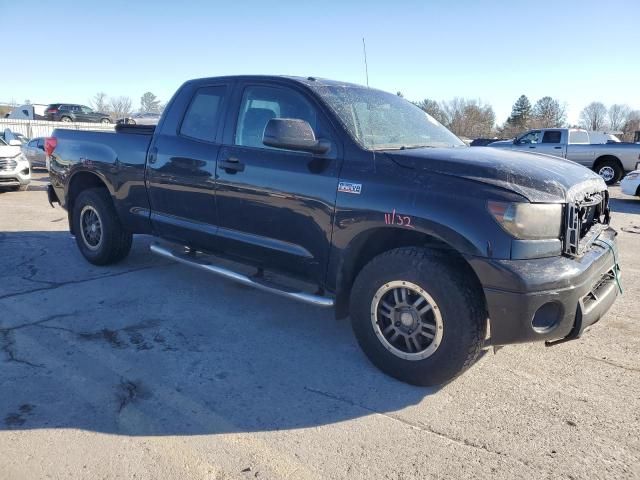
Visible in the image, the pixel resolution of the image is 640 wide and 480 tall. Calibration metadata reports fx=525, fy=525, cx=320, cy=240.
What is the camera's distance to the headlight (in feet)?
9.45

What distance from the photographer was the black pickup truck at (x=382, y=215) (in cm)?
295

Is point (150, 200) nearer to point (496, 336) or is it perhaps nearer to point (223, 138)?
point (223, 138)

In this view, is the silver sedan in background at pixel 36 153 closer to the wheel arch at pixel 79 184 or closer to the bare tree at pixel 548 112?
the wheel arch at pixel 79 184

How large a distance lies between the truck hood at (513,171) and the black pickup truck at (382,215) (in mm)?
12

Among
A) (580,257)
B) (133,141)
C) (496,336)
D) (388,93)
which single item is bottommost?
(496,336)

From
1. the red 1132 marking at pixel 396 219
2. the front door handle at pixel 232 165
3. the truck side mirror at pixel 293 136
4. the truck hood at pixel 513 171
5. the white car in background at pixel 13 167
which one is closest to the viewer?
the truck hood at pixel 513 171

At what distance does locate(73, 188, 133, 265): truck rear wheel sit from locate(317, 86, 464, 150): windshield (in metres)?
2.89

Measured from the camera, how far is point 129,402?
10.1ft

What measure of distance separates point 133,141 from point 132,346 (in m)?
2.25

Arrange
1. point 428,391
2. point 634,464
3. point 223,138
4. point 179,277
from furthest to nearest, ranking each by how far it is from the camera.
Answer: point 179,277 → point 223,138 → point 428,391 → point 634,464

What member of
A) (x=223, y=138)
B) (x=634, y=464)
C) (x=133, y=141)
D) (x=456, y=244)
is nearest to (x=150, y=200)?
(x=133, y=141)

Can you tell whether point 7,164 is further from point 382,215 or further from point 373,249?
point 382,215

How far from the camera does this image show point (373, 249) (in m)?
3.66

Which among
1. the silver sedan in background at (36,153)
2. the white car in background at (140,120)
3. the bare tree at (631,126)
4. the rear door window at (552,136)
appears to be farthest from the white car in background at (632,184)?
the bare tree at (631,126)
